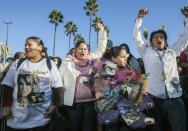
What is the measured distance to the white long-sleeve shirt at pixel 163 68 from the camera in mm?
6348

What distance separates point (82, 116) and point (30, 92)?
45.6 inches

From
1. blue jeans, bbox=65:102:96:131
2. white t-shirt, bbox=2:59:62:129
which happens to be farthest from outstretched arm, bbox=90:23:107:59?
white t-shirt, bbox=2:59:62:129

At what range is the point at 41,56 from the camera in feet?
20.7

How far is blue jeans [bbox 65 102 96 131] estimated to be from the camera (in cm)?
673

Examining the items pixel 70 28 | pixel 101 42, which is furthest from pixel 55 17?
pixel 101 42

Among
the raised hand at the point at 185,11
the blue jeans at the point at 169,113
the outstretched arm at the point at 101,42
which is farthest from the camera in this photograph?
the outstretched arm at the point at 101,42

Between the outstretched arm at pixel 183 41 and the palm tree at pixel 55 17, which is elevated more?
the palm tree at pixel 55 17

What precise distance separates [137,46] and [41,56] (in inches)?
66.9

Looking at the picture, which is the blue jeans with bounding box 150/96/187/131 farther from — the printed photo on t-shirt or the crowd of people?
the printed photo on t-shirt

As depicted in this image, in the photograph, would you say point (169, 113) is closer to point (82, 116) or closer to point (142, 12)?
point (82, 116)

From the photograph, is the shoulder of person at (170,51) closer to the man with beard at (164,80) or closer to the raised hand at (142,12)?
the man with beard at (164,80)

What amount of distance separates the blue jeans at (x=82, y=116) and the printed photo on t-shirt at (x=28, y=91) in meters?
0.84

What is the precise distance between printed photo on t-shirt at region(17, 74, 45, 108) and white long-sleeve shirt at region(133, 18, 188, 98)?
69.7 inches

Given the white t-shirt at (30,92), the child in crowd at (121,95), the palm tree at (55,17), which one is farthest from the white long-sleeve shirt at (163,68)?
the palm tree at (55,17)
